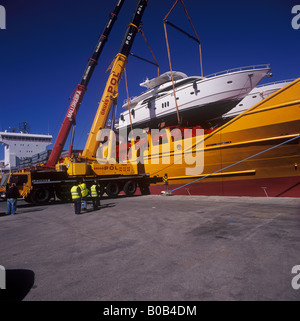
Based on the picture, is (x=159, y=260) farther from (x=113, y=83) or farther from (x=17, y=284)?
(x=113, y=83)

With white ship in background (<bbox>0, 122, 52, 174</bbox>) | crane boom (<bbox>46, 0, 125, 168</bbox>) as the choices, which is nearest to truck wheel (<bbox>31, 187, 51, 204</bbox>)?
crane boom (<bbox>46, 0, 125, 168</bbox>)

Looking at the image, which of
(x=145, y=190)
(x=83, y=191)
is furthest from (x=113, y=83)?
(x=83, y=191)

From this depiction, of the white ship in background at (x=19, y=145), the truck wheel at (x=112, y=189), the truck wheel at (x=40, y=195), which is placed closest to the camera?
the truck wheel at (x=40, y=195)

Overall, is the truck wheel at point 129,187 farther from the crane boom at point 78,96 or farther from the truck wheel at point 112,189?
the crane boom at point 78,96

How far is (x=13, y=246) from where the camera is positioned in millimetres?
4312

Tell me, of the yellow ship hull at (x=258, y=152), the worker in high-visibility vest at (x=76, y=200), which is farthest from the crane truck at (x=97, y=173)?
the yellow ship hull at (x=258, y=152)

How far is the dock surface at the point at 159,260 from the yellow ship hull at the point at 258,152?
12.3ft

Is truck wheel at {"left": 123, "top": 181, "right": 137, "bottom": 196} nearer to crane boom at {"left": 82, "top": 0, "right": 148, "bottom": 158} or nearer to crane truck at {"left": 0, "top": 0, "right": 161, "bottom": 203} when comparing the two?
crane truck at {"left": 0, "top": 0, "right": 161, "bottom": 203}

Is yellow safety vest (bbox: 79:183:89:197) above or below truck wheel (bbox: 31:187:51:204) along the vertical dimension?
above

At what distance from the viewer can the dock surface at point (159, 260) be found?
233 centimetres

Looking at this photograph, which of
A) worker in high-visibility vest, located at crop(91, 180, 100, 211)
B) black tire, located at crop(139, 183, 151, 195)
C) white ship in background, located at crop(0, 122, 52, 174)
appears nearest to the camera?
worker in high-visibility vest, located at crop(91, 180, 100, 211)

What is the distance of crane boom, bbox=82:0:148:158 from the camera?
13375mm

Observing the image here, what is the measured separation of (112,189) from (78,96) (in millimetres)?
7592
